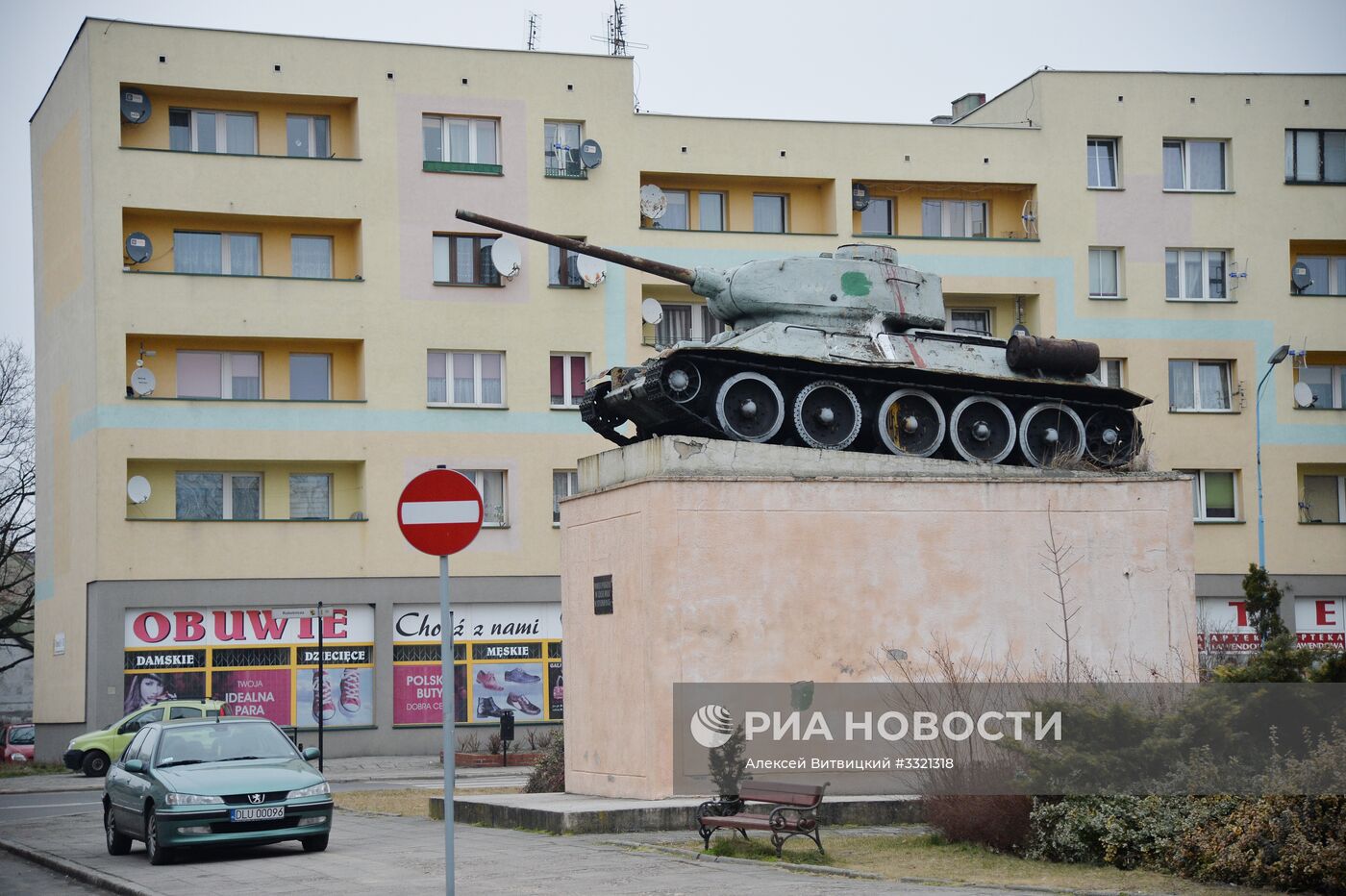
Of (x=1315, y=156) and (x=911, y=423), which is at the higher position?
(x=1315, y=156)

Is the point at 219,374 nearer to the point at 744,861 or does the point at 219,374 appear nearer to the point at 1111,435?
the point at 1111,435

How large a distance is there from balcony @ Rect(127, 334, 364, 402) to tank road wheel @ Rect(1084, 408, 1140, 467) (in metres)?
19.7

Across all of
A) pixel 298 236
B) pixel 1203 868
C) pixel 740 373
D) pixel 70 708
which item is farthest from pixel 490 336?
pixel 1203 868

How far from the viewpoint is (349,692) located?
37.2 meters

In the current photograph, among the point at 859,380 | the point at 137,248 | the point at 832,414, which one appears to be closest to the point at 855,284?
the point at 859,380

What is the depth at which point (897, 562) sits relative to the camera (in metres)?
18.3

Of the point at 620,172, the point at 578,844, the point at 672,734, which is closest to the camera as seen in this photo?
the point at 578,844

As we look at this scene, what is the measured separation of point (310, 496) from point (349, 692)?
443 centimetres

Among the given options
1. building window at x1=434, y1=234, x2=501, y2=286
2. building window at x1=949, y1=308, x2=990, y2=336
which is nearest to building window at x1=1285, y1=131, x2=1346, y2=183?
building window at x1=949, y1=308, x2=990, y2=336

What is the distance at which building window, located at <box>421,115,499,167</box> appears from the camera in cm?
3853

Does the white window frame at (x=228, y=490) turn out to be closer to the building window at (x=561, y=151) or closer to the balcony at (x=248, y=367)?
the balcony at (x=248, y=367)

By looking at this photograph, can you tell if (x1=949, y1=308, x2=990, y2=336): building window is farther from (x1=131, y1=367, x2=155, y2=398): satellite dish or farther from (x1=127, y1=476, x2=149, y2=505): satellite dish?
(x1=127, y1=476, x2=149, y2=505): satellite dish

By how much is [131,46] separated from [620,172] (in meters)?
11.0

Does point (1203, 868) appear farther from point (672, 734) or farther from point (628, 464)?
point (628, 464)
